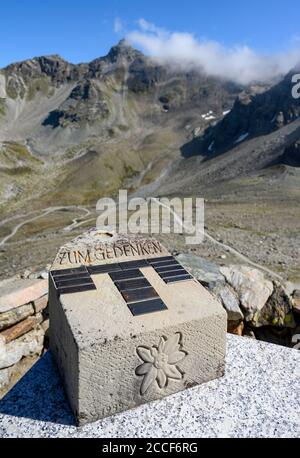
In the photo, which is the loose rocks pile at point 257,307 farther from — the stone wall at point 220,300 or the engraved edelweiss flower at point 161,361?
the engraved edelweiss flower at point 161,361

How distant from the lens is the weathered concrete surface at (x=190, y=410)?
8.47 m

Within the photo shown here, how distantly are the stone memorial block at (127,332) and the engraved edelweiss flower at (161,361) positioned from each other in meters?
0.02

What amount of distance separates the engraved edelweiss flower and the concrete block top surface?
444 millimetres

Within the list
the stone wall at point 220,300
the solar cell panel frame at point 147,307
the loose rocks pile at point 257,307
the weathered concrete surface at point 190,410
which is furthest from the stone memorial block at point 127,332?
the loose rocks pile at point 257,307

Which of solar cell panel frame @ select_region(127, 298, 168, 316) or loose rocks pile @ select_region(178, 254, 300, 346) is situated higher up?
solar cell panel frame @ select_region(127, 298, 168, 316)

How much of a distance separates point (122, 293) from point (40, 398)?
3.05m

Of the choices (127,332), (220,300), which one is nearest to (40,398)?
(127,332)

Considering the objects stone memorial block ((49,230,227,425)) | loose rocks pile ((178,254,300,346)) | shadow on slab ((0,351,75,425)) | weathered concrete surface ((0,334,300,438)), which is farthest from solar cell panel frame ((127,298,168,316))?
loose rocks pile ((178,254,300,346))

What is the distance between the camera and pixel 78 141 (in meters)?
186

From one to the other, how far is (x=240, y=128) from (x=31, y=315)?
135820 mm

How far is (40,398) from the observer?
941cm

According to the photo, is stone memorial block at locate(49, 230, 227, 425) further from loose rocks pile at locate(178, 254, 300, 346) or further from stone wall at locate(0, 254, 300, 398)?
loose rocks pile at locate(178, 254, 300, 346)

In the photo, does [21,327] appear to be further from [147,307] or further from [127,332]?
[127,332]

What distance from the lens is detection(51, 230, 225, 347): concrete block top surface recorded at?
8.73m
